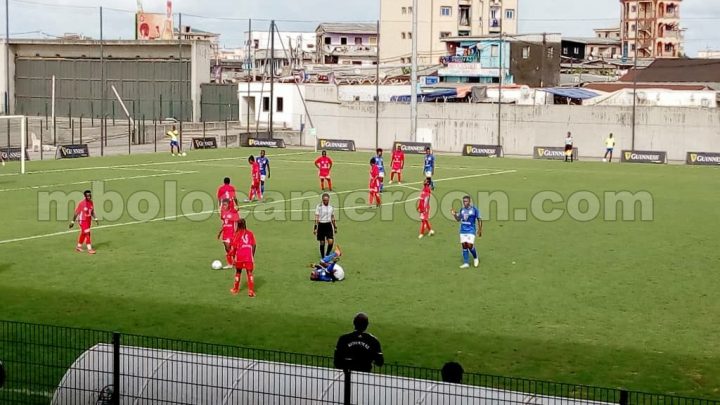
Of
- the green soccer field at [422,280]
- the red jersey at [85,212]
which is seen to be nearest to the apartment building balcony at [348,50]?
the green soccer field at [422,280]

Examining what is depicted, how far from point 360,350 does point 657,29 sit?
466 ft

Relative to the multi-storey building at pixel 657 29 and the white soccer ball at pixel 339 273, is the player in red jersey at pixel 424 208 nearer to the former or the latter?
the white soccer ball at pixel 339 273

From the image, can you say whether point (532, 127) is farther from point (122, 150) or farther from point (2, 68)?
point (2, 68)

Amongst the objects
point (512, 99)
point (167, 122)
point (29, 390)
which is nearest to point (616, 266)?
point (29, 390)

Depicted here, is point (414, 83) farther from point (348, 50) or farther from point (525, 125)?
point (348, 50)

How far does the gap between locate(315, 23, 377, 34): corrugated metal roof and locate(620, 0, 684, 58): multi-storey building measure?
36770 millimetres

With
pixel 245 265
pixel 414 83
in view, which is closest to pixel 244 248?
pixel 245 265

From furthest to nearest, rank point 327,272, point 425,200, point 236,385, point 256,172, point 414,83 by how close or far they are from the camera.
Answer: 1. point 414,83
2. point 256,172
3. point 425,200
4. point 327,272
5. point 236,385

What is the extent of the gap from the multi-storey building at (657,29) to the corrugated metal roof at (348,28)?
121 ft

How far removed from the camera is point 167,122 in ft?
270

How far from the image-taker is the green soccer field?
54.9 ft

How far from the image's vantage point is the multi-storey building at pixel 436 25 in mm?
127688

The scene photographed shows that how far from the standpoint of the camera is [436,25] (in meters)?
128

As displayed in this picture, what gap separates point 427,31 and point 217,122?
4855cm
